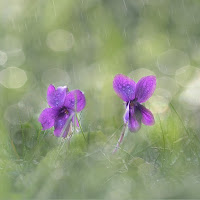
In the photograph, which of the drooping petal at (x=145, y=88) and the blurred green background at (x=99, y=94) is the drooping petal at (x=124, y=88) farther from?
the blurred green background at (x=99, y=94)

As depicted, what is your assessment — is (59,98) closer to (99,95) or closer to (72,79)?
(99,95)

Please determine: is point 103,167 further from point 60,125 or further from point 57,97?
point 57,97

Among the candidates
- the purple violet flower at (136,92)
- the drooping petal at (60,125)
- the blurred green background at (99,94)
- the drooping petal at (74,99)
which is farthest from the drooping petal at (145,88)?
the drooping petal at (60,125)

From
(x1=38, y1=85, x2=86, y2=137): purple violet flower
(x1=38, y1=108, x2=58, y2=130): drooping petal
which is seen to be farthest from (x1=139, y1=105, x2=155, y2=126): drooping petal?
(x1=38, y1=108, x2=58, y2=130): drooping petal

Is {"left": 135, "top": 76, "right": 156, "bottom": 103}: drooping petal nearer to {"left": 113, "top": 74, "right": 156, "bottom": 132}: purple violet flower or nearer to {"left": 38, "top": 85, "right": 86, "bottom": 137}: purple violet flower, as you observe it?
{"left": 113, "top": 74, "right": 156, "bottom": 132}: purple violet flower

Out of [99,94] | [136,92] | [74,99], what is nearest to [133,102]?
[136,92]

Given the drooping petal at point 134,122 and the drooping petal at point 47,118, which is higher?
the drooping petal at point 47,118
